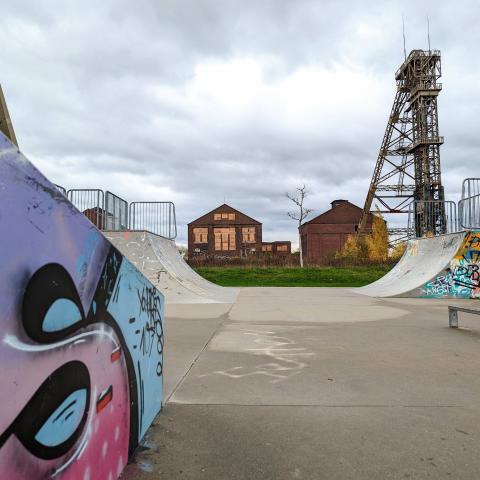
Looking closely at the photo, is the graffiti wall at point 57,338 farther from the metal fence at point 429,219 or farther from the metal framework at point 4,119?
the metal fence at point 429,219

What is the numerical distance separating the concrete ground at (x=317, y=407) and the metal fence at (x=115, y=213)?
8845 millimetres

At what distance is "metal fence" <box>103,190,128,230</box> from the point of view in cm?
1459

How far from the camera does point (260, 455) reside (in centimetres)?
266

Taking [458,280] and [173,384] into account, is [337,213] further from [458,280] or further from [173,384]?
[173,384]

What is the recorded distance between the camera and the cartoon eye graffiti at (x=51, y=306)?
1.50m

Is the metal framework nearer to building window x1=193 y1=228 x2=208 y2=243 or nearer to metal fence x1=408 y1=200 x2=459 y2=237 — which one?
metal fence x1=408 y1=200 x2=459 y2=237

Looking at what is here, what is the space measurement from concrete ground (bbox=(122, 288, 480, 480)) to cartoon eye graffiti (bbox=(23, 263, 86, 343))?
125 centimetres

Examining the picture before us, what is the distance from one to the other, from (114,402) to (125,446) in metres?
0.40

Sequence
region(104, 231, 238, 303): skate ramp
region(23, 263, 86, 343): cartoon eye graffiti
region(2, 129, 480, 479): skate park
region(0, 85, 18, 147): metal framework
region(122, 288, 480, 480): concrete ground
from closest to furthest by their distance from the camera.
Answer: region(23, 263, 86, 343): cartoon eye graffiti
region(2, 129, 480, 479): skate park
region(0, 85, 18, 147): metal framework
region(122, 288, 480, 480): concrete ground
region(104, 231, 238, 303): skate ramp

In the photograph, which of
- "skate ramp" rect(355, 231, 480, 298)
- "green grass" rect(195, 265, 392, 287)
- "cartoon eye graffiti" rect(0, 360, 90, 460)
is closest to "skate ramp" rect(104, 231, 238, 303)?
"skate ramp" rect(355, 231, 480, 298)

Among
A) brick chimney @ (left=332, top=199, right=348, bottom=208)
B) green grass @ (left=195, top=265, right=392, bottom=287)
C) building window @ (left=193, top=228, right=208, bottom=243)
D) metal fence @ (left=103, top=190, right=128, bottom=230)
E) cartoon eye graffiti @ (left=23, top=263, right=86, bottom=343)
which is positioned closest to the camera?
cartoon eye graffiti @ (left=23, top=263, right=86, bottom=343)

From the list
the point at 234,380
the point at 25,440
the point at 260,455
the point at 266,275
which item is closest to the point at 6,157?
the point at 25,440

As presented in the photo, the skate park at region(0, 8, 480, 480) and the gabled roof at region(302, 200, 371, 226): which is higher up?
the gabled roof at region(302, 200, 371, 226)

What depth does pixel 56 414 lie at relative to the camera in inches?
64.7
